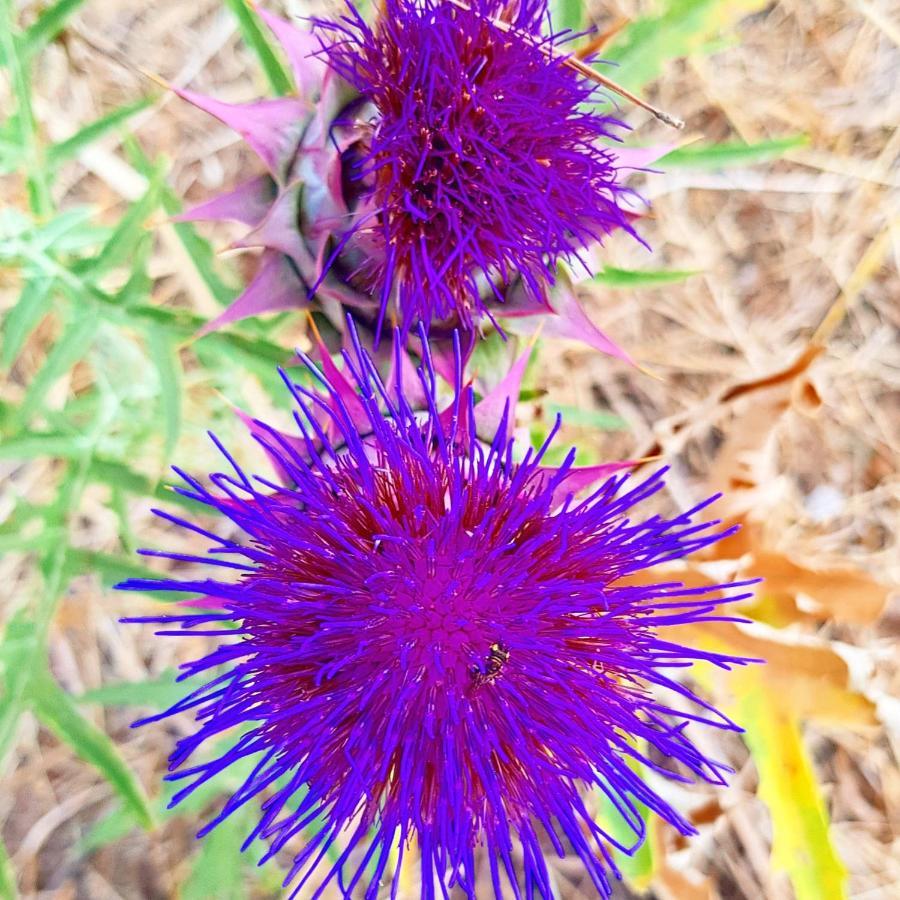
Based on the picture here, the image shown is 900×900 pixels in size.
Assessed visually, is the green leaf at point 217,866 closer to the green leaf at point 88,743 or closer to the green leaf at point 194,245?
the green leaf at point 88,743

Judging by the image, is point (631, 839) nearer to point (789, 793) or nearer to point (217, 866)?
point (789, 793)

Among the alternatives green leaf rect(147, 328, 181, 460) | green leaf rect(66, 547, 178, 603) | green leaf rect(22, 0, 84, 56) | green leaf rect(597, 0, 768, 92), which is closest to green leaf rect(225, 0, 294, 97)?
green leaf rect(22, 0, 84, 56)

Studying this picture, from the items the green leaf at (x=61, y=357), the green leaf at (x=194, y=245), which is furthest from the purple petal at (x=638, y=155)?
the green leaf at (x=61, y=357)

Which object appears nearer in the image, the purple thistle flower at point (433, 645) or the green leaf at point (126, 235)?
the purple thistle flower at point (433, 645)

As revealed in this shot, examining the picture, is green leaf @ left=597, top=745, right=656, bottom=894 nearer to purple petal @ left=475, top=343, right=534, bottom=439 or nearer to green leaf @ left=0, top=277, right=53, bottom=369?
purple petal @ left=475, top=343, right=534, bottom=439

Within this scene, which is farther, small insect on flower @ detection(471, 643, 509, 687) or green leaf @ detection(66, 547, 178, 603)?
green leaf @ detection(66, 547, 178, 603)
